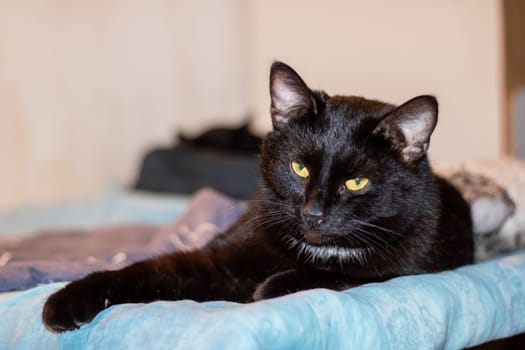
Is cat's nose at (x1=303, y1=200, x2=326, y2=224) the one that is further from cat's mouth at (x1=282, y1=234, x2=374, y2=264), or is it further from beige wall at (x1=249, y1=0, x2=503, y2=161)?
beige wall at (x1=249, y1=0, x2=503, y2=161)

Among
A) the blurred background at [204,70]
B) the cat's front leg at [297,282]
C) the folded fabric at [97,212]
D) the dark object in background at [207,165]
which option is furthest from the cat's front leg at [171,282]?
the blurred background at [204,70]

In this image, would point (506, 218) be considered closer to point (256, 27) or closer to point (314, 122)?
point (314, 122)

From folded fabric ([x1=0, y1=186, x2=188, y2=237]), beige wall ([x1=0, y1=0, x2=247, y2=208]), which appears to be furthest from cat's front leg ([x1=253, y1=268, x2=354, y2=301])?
beige wall ([x1=0, y1=0, x2=247, y2=208])

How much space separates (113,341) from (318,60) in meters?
2.77

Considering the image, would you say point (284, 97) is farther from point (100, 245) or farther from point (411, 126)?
point (100, 245)

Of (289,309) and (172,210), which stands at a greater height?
(289,309)

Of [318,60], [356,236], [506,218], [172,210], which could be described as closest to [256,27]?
[318,60]

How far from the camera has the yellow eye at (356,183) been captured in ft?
4.72

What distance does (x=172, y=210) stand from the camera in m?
3.05

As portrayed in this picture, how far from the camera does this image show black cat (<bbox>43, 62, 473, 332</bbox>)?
1426 mm

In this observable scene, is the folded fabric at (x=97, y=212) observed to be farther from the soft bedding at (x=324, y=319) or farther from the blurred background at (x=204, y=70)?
the soft bedding at (x=324, y=319)

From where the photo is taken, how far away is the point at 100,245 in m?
2.40

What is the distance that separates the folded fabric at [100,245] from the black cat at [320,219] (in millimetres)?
289

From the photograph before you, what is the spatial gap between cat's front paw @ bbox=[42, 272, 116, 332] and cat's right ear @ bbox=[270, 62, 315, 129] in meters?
0.59
